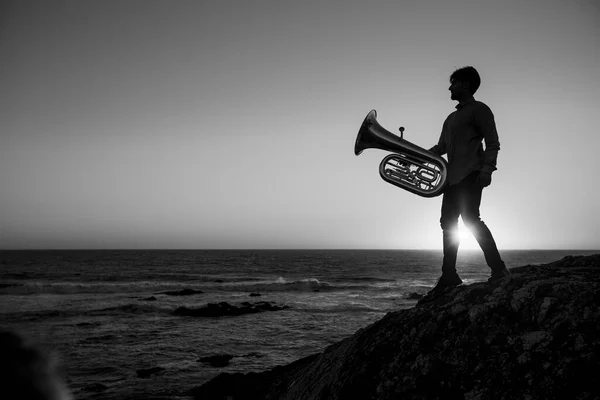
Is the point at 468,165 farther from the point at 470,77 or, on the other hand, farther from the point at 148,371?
the point at 148,371

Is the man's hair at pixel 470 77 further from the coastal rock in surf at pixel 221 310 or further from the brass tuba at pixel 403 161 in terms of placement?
the coastal rock in surf at pixel 221 310

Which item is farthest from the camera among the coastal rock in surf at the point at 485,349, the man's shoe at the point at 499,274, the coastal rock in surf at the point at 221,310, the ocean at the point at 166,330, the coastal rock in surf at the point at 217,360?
the coastal rock in surf at the point at 221,310

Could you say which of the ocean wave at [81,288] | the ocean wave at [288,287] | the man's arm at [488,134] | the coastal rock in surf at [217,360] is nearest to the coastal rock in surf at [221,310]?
the coastal rock in surf at [217,360]

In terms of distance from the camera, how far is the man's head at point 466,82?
14.1 ft

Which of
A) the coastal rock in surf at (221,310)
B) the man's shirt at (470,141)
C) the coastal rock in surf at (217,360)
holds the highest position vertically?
the man's shirt at (470,141)

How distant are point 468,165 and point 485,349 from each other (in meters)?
1.88

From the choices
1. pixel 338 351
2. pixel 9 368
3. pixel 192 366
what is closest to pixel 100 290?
pixel 192 366

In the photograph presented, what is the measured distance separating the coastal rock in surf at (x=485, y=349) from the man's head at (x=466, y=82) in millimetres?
1943

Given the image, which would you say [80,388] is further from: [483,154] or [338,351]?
[483,154]

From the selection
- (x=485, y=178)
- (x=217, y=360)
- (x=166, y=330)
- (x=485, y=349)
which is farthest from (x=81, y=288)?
(x=485, y=349)

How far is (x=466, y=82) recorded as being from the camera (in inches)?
169

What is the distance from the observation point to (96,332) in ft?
59.5

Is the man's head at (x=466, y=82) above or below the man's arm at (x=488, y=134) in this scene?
above

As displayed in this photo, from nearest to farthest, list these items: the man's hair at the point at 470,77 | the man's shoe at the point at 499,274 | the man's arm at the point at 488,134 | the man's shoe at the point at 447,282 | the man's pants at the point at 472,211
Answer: the man's shoe at the point at 499,274 → the man's arm at the point at 488,134 → the man's pants at the point at 472,211 → the man's hair at the point at 470,77 → the man's shoe at the point at 447,282
